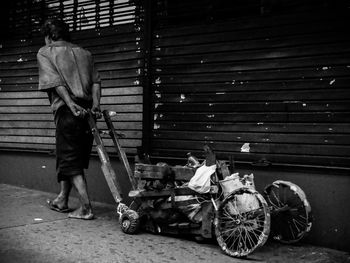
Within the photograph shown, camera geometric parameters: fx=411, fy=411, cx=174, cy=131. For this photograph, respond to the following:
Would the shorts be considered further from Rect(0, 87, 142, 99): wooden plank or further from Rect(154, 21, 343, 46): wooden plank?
Rect(154, 21, 343, 46): wooden plank

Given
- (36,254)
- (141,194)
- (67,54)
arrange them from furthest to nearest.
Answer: (67,54), (141,194), (36,254)

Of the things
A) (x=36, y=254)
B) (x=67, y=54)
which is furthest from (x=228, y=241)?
(x=67, y=54)

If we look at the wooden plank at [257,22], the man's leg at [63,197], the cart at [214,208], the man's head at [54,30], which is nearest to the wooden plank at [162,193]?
the cart at [214,208]

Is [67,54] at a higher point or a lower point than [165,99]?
higher

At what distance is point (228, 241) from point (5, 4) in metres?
6.06

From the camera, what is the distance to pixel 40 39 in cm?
701

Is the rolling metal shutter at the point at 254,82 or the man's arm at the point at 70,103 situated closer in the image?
the rolling metal shutter at the point at 254,82

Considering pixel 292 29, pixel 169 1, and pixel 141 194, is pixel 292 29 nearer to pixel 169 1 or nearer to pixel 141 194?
pixel 169 1

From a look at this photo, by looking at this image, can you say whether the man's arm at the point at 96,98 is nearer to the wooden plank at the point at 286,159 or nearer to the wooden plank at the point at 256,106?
the wooden plank at the point at 256,106

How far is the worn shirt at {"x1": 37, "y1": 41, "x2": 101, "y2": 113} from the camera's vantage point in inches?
195

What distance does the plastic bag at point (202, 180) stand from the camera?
400 centimetres

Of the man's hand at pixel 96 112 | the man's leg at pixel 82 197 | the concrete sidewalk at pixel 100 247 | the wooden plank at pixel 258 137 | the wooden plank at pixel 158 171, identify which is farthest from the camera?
the man's leg at pixel 82 197

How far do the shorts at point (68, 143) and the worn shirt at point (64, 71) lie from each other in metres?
0.16

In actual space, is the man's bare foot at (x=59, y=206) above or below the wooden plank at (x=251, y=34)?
below
